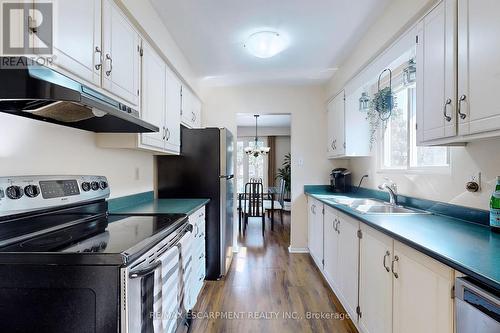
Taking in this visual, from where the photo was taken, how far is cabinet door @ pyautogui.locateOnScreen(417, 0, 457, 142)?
132 centimetres

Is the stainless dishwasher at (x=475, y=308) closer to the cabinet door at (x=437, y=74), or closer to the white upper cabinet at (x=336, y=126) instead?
the cabinet door at (x=437, y=74)

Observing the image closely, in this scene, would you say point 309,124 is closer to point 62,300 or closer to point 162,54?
point 162,54

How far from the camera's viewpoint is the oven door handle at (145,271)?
96 centimetres

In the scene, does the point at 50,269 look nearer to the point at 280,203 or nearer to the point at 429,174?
the point at 429,174

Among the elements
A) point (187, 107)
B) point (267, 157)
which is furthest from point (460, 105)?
point (267, 157)

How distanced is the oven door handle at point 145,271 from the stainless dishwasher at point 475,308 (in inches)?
46.1

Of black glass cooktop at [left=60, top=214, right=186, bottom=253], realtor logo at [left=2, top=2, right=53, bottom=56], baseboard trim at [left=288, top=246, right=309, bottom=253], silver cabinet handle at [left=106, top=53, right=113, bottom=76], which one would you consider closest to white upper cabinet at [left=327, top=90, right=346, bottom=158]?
baseboard trim at [left=288, top=246, right=309, bottom=253]

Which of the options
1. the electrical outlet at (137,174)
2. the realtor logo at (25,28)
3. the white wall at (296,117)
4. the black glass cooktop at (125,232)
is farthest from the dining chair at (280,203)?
the realtor logo at (25,28)

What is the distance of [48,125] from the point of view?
133 cm

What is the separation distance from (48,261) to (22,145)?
633 mm

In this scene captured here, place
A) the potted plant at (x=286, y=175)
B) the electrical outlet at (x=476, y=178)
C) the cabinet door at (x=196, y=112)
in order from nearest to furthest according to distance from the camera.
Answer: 1. the electrical outlet at (x=476, y=178)
2. the cabinet door at (x=196, y=112)
3. the potted plant at (x=286, y=175)

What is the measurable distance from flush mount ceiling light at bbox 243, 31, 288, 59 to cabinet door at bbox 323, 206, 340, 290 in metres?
1.66

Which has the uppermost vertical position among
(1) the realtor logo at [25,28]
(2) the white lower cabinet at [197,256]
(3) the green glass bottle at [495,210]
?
(1) the realtor logo at [25,28]

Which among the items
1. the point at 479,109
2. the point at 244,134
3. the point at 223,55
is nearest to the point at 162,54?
the point at 223,55
